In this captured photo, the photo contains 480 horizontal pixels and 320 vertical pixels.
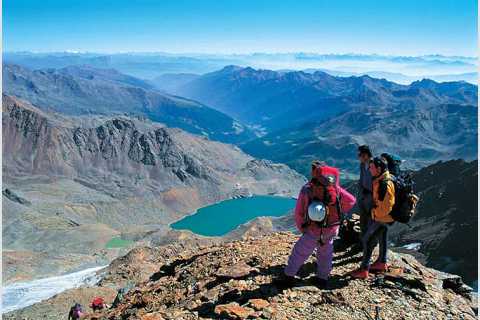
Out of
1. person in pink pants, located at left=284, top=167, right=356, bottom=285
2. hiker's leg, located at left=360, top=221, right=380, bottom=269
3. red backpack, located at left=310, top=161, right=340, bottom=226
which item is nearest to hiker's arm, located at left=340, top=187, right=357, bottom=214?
person in pink pants, located at left=284, top=167, right=356, bottom=285

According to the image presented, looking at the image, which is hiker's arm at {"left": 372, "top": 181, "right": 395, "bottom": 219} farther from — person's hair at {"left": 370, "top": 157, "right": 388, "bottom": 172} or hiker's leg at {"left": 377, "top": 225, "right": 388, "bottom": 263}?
hiker's leg at {"left": 377, "top": 225, "right": 388, "bottom": 263}

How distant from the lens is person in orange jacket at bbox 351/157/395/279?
9.77 m

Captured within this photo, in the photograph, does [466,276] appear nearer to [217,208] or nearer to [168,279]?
[168,279]

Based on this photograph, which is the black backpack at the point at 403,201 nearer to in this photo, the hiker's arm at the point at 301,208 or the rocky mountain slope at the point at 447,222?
the hiker's arm at the point at 301,208

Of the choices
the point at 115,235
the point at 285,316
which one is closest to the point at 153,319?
the point at 285,316

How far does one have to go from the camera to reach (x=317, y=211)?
369 inches

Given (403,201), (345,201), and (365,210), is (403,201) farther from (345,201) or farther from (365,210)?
(345,201)

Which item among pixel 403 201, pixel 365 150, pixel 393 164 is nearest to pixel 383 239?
pixel 403 201

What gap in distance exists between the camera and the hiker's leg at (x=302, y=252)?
9742 millimetres

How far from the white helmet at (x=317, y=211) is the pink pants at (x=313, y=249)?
447 millimetres

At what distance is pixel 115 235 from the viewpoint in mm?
95375

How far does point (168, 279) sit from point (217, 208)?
146 m

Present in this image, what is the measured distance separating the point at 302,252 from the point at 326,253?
1.65 ft

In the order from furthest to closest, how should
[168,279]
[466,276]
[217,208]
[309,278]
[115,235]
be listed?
1. [217,208]
2. [115,235]
3. [466,276]
4. [168,279]
5. [309,278]
